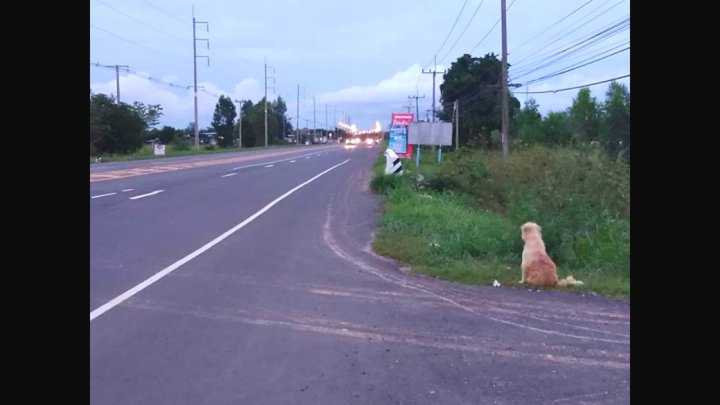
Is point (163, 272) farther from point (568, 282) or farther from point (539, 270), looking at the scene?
point (568, 282)

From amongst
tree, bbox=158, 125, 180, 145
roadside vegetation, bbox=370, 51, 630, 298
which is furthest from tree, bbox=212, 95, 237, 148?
roadside vegetation, bbox=370, 51, 630, 298

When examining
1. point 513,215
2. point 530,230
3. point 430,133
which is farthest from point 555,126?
point 530,230

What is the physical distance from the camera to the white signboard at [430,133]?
3378cm

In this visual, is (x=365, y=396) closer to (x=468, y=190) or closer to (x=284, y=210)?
(x=284, y=210)

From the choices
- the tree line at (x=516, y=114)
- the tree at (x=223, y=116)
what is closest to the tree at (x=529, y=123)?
the tree line at (x=516, y=114)

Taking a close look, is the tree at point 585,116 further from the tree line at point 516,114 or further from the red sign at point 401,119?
the red sign at point 401,119

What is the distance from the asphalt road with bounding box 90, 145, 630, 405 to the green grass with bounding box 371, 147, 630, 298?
2.69ft

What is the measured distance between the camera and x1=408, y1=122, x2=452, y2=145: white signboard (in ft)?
111

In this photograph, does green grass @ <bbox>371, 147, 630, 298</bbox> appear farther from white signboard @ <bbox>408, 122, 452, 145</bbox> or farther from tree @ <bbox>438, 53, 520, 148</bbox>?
tree @ <bbox>438, 53, 520, 148</bbox>

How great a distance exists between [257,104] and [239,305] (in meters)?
130

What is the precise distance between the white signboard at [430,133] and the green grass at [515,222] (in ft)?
27.9
